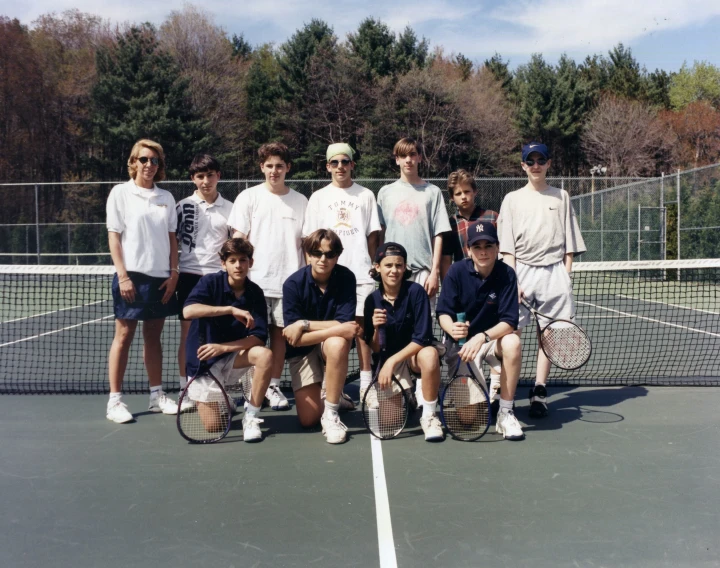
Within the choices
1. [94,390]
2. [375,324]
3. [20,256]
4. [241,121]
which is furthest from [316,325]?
[241,121]

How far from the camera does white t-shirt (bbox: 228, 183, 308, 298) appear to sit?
15.4ft

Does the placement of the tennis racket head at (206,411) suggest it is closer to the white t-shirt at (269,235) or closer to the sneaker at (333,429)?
the sneaker at (333,429)

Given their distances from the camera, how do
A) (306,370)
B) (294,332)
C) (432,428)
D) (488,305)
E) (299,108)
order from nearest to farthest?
(432,428), (294,332), (488,305), (306,370), (299,108)

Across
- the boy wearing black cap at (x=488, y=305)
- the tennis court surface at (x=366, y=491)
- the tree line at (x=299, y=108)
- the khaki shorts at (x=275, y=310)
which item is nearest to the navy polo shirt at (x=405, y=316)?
the boy wearing black cap at (x=488, y=305)

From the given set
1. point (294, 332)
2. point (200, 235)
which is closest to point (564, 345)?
point (294, 332)

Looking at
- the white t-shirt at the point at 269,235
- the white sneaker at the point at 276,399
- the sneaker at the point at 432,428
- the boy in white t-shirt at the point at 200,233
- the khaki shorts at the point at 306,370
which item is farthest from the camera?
the white sneaker at the point at 276,399

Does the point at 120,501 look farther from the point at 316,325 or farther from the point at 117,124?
the point at 117,124

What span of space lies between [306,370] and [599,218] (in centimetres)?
1531

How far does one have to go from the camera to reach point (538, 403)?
4.68 metres

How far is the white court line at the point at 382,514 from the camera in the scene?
8.58 ft

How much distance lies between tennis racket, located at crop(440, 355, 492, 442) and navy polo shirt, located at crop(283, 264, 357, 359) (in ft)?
2.39

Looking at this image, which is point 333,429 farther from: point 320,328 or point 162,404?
point 162,404

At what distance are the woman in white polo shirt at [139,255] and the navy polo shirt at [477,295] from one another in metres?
1.77

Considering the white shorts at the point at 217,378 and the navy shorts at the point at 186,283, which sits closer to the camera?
the white shorts at the point at 217,378
